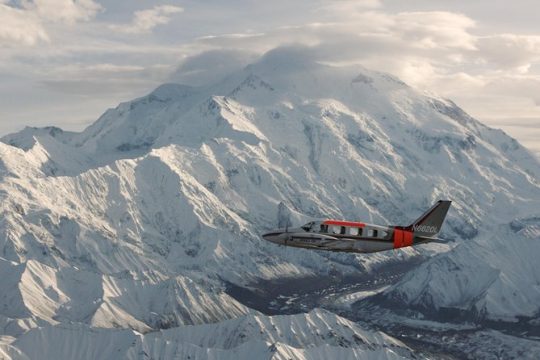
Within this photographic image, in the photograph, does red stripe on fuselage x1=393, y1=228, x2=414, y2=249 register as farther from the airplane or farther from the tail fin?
the tail fin

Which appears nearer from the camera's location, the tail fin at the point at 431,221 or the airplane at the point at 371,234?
the airplane at the point at 371,234

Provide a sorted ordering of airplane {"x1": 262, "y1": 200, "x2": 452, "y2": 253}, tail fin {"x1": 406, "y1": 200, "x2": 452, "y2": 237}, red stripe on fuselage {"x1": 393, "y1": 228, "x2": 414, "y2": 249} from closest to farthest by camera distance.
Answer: airplane {"x1": 262, "y1": 200, "x2": 452, "y2": 253}, red stripe on fuselage {"x1": 393, "y1": 228, "x2": 414, "y2": 249}, tail fin {"x1": 406, "y1": 200, "x2": 452, "y2": 237}

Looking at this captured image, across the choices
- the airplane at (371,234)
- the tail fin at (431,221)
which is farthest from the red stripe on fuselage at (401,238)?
the tail fin at (431,221)

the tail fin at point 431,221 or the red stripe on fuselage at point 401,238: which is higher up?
the tail fin at point 431,221

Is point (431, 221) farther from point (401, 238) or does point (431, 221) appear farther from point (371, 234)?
point (371, 234)

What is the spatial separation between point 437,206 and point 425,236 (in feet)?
24.5

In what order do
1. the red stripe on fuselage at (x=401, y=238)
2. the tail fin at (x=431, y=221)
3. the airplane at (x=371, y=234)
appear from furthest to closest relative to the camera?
1. the tail fin at (x=431, y=221)
2. the red stripe on fuselage at (x=401, y=238)
3. the airplane at (x=371, y=234)

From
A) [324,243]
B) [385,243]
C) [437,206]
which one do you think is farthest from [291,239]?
[437,206]

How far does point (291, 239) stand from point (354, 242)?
14.9 m

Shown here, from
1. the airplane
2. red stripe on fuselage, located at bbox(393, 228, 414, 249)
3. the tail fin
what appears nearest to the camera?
the airplane

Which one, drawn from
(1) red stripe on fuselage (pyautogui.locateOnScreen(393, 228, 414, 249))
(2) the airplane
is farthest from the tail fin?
(1) red stripe on fuselage (pyautogui.locateOnScreen(393, 228, 414, 249))

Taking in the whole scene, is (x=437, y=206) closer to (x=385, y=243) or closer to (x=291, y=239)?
(x=385, y=243)

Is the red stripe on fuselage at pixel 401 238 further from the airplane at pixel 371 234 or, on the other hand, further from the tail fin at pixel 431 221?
the tail fin at pixel 431 221

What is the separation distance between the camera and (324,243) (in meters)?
194
